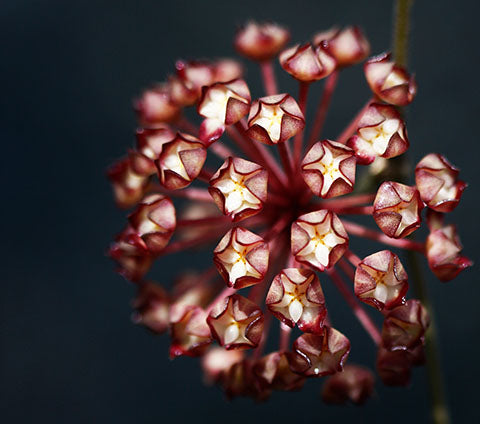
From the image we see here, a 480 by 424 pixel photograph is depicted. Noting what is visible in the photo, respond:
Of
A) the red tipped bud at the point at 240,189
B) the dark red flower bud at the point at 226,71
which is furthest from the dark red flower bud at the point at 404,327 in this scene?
the dark red flower bud at the point at 226,71

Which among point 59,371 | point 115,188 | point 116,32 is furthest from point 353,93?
point 115,188

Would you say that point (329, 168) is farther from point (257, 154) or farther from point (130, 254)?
point (130, 254)

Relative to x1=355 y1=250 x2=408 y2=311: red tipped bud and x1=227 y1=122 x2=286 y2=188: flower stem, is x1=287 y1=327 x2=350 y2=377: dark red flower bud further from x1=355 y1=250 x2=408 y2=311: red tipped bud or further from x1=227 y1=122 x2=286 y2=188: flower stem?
x1=227 y1=122 x2=286 y2=188: flower stem

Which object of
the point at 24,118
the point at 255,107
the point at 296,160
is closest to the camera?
the point at 255,107

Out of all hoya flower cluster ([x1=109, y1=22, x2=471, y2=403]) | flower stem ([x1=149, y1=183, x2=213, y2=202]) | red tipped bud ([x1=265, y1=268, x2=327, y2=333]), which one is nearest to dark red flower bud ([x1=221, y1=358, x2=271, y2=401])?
hoya flower cluster ([x1=109, y1=22, x2=471, y2=403])

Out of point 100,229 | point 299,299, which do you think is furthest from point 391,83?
point 100,229

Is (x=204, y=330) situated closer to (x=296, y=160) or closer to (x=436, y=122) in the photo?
(x=296, y=160)
